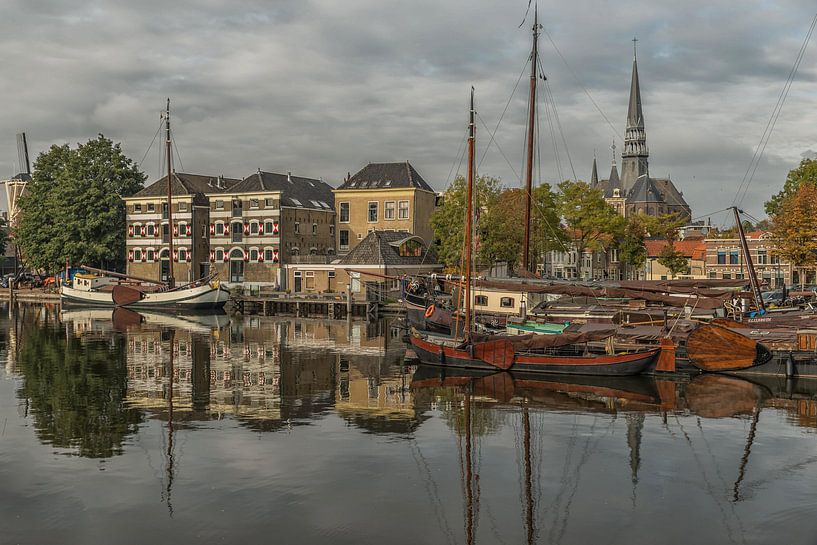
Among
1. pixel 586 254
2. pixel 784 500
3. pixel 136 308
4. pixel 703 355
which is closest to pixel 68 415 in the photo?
pixel 784 500

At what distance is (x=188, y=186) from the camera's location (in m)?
85.1

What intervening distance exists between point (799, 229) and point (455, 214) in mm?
25782

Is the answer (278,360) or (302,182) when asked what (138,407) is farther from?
(302,182)

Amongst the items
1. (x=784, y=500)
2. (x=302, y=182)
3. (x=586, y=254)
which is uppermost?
(x=302, y=182)

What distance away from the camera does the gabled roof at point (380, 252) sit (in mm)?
70688

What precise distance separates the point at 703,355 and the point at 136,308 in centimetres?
5288

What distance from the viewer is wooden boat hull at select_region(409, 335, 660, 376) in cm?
3138

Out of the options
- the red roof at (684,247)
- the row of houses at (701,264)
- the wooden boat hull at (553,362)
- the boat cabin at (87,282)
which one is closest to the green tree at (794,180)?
the row of houses at (701,264)

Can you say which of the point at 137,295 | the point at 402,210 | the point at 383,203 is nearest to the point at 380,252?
the point at 402,210

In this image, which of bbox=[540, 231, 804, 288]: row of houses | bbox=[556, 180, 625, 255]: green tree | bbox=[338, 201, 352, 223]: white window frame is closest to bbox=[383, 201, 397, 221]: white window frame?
bbox=[338, 201, 352, 223]: white window frame

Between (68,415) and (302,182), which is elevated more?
(302,182)

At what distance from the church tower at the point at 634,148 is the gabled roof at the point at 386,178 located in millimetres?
99182

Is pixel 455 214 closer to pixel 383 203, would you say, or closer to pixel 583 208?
pixel 583 208

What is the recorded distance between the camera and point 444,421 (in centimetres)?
2445
